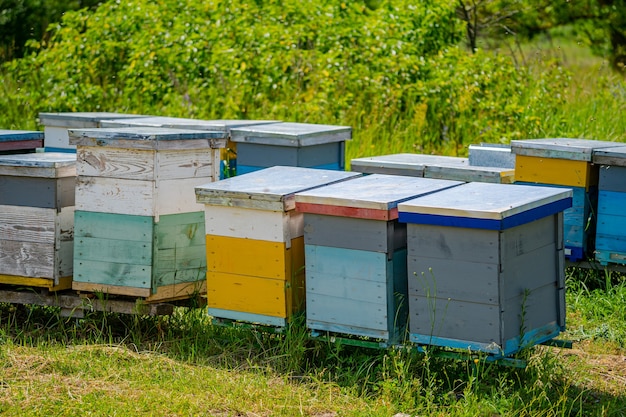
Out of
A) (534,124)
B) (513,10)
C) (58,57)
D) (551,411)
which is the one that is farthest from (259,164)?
(513,10)

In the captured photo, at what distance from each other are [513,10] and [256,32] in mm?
6717

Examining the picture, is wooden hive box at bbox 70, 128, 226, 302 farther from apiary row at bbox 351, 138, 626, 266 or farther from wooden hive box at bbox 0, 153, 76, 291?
apiary row at bbox 351, 138, 626, 266

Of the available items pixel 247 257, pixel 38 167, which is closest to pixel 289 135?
pixel 247 257

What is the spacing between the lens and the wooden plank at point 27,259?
4.54 m

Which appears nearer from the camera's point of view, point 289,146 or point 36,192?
point 36,192

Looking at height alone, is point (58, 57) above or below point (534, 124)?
above

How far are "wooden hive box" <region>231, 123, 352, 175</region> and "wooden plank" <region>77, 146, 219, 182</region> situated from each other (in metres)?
1.02

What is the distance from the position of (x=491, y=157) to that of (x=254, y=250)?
2223mm

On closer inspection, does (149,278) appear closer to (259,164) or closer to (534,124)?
(259,164)

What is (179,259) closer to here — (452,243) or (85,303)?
(85,303)

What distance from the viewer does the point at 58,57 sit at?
1018cm

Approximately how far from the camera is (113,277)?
4.45 meters

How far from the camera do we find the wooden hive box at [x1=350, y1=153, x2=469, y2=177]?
548 cm

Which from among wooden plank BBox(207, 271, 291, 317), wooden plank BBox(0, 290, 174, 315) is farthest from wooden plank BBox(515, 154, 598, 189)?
wooden plank BBox(0, 290, 174, 315)
